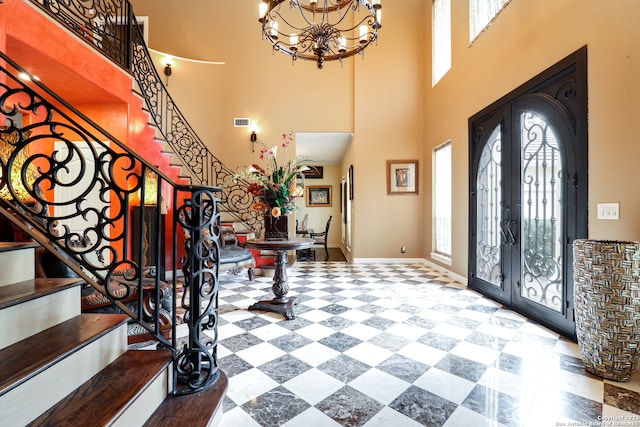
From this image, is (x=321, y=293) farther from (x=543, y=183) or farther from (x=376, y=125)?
(x=376, y=125)

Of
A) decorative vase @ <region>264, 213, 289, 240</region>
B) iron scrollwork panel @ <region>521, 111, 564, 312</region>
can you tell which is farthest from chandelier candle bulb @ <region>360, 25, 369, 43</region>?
decorative vase @ <region>264, 213, 289, 240</region>

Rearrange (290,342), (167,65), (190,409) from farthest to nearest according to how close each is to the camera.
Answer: (167,65), (290,342), (190,409)

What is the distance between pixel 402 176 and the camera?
19.8 ft

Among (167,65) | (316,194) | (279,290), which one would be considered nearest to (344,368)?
(279,290)

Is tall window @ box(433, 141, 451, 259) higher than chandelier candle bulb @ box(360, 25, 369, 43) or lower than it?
lower

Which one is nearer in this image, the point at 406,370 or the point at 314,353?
the point at 406,370

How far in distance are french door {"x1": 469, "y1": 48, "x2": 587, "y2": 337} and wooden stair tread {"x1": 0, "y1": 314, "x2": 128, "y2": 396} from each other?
3357 millimetres

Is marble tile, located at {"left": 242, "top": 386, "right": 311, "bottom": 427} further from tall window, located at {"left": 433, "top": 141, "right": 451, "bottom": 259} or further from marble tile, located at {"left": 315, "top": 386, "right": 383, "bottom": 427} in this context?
tall window, located at {"left": 433, "top": 141, "right": 451, "bottom": 259}

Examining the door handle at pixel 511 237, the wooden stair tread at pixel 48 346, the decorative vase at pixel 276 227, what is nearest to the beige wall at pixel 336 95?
the door handle at pixel 511 237

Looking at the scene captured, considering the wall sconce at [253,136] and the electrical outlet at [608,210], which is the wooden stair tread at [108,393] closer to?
the electrical outlet at [608,210]

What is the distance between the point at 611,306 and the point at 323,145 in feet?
20.4

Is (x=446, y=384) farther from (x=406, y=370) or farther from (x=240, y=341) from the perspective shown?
(x=240, y=341)

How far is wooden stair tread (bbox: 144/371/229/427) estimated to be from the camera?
3.98 feet

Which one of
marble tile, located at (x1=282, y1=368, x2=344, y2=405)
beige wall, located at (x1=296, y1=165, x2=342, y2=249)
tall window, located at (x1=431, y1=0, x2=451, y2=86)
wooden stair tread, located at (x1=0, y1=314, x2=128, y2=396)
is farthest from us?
beige wall, located at (x1=296, y1=165, x2=342, y2=249)
